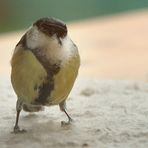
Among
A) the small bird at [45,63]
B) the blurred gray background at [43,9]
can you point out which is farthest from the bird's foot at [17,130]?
the blurred gray background at [43,9]

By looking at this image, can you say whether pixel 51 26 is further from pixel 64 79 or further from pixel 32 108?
pixel 32 108

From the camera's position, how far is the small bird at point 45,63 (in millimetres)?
1418

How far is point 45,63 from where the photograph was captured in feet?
4.75

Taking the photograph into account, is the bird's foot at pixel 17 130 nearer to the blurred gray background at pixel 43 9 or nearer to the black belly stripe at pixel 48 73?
the black belly stripe at pixel 48 73

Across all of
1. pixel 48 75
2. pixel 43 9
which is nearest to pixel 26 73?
pixel 48 75

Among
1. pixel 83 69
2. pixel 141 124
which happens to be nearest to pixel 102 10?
pixel 83 69

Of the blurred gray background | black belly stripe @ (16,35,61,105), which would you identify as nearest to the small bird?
black belly stripe @ (16,35,61,105)

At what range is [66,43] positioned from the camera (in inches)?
57.6

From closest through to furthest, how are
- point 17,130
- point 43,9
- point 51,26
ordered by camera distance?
point 51,26 → point 17,130 → point 43,9

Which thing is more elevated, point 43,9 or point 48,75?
point 48,75

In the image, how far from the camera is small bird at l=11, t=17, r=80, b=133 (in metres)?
1.42

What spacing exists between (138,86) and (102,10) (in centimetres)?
230

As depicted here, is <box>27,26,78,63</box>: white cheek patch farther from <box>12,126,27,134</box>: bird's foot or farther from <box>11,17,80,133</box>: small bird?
<box>12,126,27,134</box>: bird's foot

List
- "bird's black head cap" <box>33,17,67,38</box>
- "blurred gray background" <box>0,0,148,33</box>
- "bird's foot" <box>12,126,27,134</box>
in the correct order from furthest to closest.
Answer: "blurred gray background" <box>0,0,148,33</box>
"bird's foot" <box>12,126,27,134</box>
"bird's black head cap" <box>33,17,67,38</box>
